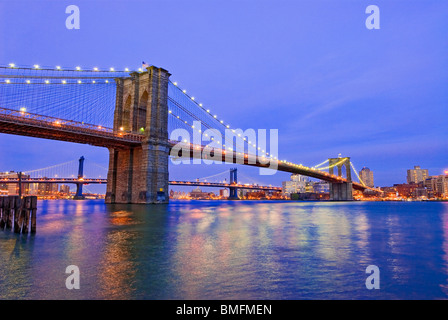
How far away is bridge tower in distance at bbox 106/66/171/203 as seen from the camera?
42.6 metres

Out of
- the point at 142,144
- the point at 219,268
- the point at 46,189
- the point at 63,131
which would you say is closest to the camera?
the point at 219,268

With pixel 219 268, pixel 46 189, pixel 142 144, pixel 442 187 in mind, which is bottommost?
pixel 219 268

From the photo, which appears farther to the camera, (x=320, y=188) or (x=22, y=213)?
(x=320, y=188)

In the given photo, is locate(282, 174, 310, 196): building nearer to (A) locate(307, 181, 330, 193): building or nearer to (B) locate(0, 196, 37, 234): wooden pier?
(A) locate(307, 181, 330, 193): building

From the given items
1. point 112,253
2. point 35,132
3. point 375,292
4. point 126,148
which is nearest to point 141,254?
point 112,253

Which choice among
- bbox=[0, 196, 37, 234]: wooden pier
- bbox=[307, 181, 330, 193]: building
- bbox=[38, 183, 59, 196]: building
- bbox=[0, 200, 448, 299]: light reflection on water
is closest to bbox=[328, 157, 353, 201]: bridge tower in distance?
bbox=[307, 181, 330, 193]: building

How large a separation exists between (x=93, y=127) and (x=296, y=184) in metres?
158

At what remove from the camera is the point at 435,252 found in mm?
10344

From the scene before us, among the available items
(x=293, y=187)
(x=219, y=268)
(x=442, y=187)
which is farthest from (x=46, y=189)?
(x=442, y=187)

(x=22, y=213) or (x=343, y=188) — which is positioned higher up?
(x=343, y=188)

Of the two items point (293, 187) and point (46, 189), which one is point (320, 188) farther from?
point (46, 189)

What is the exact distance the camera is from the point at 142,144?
43219mm

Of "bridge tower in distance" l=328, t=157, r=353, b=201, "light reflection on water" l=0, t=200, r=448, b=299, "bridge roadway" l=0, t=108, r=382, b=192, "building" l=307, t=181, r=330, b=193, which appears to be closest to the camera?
"light reflection on water" l=0, t=200, r=448, b=299
